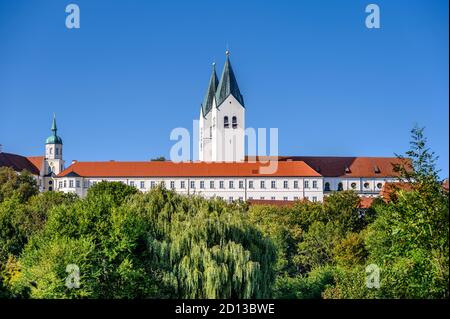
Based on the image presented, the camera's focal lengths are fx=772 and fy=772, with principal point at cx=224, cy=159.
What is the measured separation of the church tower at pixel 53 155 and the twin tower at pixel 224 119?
26.6 metres

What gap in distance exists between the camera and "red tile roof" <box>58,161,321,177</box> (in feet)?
332

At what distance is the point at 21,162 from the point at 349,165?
48.0m

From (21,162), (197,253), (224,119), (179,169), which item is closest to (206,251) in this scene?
(197,253)

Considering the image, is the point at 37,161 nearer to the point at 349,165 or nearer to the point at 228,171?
the point at 228,171

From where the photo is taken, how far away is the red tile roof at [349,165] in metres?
106

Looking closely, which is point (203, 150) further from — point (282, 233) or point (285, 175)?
point (282, 233)

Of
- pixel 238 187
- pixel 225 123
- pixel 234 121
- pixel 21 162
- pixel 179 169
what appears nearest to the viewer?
pixel 238 187

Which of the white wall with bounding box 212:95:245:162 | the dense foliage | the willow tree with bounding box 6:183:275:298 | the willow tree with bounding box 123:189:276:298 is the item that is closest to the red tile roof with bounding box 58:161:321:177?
the white wall with bounding box 212:95:245:162

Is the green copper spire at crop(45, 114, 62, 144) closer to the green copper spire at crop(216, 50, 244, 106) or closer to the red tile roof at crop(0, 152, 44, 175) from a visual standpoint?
the red tile roof at crop(0, 152, 44, 175)

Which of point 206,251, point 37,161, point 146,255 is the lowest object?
point 146,255

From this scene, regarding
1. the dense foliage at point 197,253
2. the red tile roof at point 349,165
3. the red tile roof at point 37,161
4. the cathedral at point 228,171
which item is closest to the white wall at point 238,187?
the cathedral at point 228,171

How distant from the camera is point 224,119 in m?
103

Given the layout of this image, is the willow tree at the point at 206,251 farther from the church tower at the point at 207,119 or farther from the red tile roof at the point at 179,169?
the church tower at the point at 207,119

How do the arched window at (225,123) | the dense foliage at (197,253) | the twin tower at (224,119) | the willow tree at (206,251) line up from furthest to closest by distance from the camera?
the arched window at (225,123), the twin tower at (224,119), the willow tree at (206,251), the dense foliage at (197,253)
